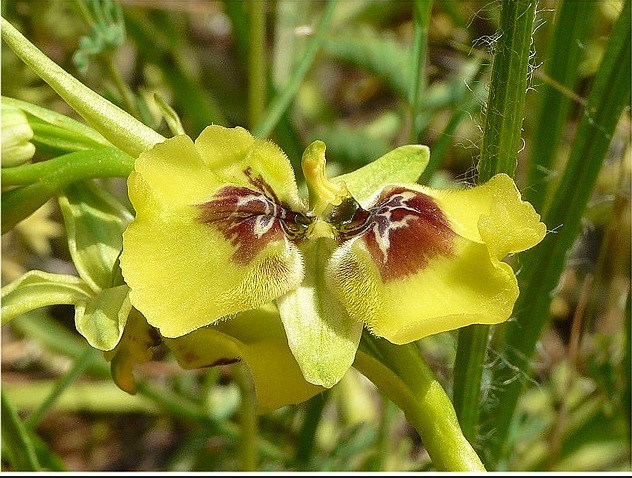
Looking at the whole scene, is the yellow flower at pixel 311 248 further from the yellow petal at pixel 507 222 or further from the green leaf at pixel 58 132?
the green leaf at pixel 58 132

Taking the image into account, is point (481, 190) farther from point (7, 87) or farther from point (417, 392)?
point (7, 87)

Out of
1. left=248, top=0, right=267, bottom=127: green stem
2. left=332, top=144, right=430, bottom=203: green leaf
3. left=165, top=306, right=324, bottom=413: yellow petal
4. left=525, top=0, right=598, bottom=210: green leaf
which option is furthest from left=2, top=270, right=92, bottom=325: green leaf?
left=248, top=0, right=267, bottom=127: green stem

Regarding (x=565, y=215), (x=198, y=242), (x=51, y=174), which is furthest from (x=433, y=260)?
(x=51, y=174)

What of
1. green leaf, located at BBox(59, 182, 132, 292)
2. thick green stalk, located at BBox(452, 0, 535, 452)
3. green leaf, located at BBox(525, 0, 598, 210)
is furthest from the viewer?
green leaf, located at BBox(525, 0, 598, 210)

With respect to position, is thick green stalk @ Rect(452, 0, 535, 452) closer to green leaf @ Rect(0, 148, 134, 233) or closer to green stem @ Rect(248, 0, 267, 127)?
green leaf @ Rect(0, 148, 134, 233)

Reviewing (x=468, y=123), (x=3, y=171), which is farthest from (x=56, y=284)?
(x=468, y=123)
